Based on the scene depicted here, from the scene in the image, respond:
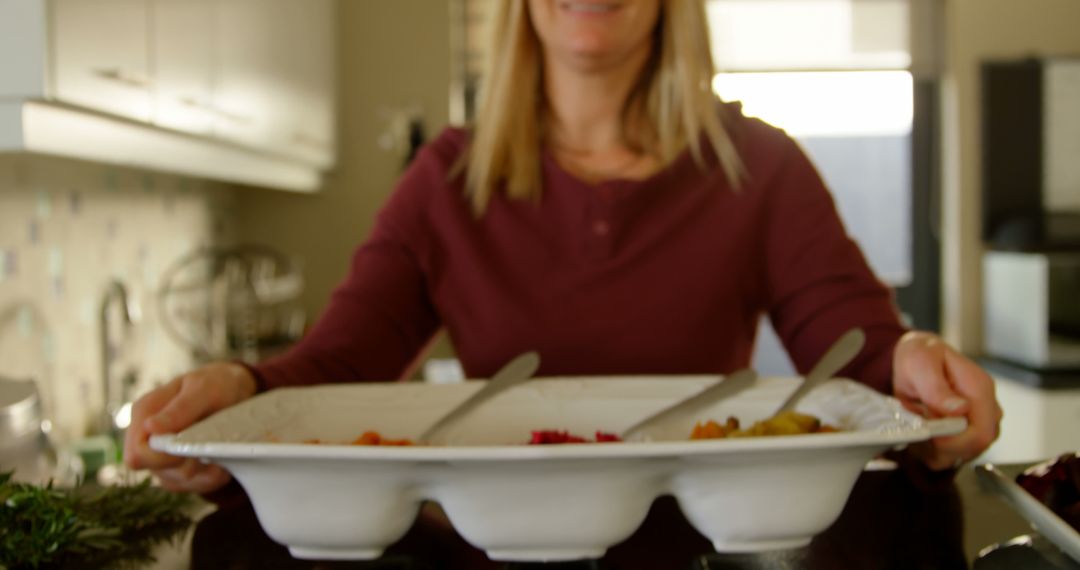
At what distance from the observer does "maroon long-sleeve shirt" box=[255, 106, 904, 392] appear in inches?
40.6

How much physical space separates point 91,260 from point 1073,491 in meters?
1.59

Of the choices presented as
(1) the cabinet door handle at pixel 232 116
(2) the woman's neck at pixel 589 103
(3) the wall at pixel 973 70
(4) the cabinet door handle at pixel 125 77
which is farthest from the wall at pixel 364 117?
(2) the woman's neck at pixel 589 103

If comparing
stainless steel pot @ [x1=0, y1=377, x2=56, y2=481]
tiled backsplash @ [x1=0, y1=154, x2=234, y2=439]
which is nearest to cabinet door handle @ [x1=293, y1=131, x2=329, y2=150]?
tiled backsplash @ [x1=0, y1=154, x2=234, y2=439]

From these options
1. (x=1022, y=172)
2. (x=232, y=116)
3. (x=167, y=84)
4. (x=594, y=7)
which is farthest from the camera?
(x=1022, y=172)

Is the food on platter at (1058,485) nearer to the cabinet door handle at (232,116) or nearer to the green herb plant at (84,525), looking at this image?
the green herb plant at (84,525)

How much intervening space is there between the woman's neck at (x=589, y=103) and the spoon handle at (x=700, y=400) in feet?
1.67

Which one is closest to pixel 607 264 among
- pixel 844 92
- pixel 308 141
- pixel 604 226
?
pixel 604 226

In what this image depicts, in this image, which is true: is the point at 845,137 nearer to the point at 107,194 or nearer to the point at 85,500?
the point at 107,194

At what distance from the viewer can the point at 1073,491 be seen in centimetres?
57

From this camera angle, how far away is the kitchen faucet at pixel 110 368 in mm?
1659

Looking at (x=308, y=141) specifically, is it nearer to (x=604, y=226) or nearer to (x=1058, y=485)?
(x=604, y=226)

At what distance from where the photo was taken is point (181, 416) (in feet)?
1.96

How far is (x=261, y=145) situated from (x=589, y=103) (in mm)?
925

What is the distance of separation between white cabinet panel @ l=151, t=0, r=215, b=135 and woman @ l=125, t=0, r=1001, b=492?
0.40 m
